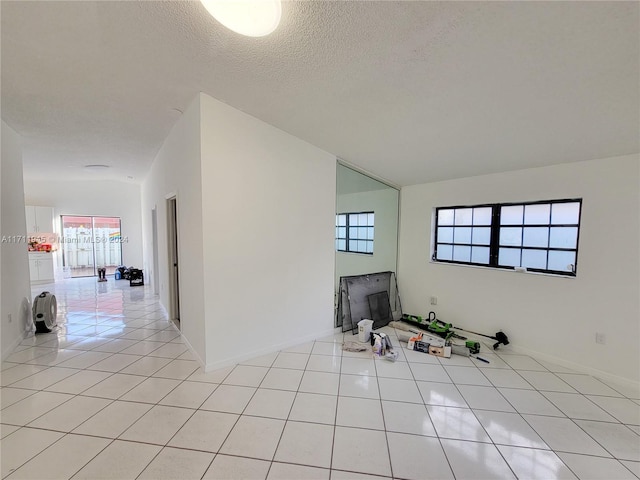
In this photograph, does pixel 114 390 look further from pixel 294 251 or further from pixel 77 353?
pixel 294 251

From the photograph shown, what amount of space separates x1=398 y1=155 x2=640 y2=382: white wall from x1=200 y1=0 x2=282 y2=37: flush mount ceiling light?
338 centimetres

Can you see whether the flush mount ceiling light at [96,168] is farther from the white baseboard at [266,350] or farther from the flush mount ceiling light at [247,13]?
the flush mount ceiling light at [247,13]

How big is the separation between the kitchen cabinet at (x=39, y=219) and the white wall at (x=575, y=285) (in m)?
9.87

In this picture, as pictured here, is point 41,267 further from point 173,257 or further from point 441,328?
point 441,328

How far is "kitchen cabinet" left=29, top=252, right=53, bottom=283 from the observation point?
22.8 feet

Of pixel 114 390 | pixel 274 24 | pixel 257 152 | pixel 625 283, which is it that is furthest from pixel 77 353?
pixel 625 283

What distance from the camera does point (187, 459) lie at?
1681mm

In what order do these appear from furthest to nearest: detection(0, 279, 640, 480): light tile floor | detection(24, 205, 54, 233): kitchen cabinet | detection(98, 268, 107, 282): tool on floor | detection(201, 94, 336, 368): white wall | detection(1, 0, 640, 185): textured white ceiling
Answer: detection(98, 268, 107, 282): tool on floor → detection(24, 205, 54, 233): kitchen cabinet → detection(201, 94, 336, 368): white wall → detection(0, 279, 640, 480): light tile floor → detection(1, 0, 640, 185): textured white ceiling

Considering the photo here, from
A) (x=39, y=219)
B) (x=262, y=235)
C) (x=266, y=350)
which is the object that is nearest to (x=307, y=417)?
(x=266, y=350)

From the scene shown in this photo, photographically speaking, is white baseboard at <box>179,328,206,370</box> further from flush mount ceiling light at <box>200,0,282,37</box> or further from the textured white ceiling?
flush mount ceiling light at <box>200,0,282,37</box>

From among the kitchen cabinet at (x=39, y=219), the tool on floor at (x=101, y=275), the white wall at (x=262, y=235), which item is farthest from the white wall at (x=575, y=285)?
the kitchen cabinet at (x=39, y=219)

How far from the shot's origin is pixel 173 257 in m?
4.07

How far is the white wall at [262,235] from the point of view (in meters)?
2.69

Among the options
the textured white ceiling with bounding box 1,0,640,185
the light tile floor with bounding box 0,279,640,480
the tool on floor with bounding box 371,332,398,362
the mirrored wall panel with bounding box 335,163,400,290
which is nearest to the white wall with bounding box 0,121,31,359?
the light tile floor with bounding box 0,279,640,480
